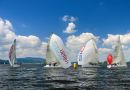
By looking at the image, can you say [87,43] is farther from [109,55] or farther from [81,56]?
[109,55]

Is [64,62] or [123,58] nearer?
[64,62]

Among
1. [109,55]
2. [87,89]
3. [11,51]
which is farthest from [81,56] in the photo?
[87,89]

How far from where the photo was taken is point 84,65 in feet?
499

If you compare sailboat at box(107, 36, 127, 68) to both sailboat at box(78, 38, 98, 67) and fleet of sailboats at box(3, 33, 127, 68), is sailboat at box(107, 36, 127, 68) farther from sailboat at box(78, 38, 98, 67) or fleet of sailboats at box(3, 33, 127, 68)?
sailboat at box(78, 38, 98, 67)

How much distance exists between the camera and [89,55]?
15038 cm

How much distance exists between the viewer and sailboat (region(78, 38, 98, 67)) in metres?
148

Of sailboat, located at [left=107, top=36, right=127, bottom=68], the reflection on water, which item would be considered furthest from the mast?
the reflection on water

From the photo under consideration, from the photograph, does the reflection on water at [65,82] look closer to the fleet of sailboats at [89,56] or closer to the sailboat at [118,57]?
the fleet of sailboats at [89,56]

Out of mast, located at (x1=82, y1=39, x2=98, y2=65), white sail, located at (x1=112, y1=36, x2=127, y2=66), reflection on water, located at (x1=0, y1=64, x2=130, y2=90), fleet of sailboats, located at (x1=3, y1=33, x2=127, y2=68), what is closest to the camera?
reflection on water, located at (x1=0, y1=64, x2=130, y2=90)

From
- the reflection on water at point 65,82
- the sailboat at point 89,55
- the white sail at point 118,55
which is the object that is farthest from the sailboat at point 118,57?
the reflection on water at point 65,82

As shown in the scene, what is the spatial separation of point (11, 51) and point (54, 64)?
35824 mm

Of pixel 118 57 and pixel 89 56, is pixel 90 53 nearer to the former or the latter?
pixel 89 56

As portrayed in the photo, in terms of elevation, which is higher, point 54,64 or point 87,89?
point 54,64

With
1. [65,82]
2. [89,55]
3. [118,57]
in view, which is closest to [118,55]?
[118,57]
